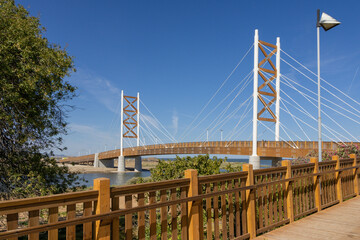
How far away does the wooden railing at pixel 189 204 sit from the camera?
2.71m

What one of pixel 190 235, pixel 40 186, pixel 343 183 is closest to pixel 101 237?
pixel 190 235

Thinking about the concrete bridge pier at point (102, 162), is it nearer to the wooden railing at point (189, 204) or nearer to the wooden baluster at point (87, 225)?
the wooden railing at point (189, 204)

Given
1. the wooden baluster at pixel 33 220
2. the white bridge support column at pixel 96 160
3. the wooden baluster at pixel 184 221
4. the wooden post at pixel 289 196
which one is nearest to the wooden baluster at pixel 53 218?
the wooden baluster at pixel 33 220

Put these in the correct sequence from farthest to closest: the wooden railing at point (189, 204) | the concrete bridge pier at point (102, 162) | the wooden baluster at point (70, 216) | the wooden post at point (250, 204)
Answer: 1. the concrete bridge pier at point (102, 162)
2. the wooden post at point (250, 204)
3. the wooden baluster at point (70, 216)
4. the wooden railing at point (189, 204)

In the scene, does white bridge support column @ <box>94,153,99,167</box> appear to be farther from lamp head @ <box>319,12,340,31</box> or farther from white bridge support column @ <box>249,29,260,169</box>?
lamp head @ <box>319,12,340,31</box>

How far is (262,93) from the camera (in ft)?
93.5

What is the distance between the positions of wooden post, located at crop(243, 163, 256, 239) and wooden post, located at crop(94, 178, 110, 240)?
8.29 feet

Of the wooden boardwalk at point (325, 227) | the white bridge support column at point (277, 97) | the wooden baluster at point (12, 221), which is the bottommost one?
the wooden boardwalk at point (325, 227)

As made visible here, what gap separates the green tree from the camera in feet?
22.4

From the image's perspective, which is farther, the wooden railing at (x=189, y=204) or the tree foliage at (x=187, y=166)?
the tree foliage at (x=187, y=166)

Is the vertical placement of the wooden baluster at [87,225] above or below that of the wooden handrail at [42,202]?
below

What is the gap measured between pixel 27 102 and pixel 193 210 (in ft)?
16.3

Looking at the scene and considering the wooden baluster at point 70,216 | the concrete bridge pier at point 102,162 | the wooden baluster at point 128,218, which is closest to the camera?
the wooden baluster at point 70,216

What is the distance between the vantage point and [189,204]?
4.00 m
